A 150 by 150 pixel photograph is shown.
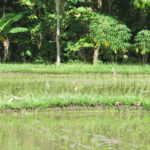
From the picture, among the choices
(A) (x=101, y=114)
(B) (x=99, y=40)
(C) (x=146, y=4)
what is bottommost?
(A) (x=101, y=114)

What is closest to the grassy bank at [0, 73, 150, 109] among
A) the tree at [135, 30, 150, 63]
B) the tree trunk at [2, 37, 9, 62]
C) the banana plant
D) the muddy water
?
the muddy water

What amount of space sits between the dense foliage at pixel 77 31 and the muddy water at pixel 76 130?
375 inches

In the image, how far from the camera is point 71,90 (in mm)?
10242

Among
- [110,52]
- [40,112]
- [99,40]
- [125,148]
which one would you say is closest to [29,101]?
[40,112]

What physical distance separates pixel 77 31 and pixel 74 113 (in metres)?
11.9

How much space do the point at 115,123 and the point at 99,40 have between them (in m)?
10.5

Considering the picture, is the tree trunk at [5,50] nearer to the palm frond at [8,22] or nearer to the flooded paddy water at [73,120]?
the palm frond at [8,22]

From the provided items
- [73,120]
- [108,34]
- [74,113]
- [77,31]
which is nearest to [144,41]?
[108,34]

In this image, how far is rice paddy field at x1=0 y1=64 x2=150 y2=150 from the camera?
5480 mm

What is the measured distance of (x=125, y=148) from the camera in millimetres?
5152

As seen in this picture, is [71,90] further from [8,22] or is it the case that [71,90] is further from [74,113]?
[8,22]

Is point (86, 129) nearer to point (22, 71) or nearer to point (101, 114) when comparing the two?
point (101, 114)

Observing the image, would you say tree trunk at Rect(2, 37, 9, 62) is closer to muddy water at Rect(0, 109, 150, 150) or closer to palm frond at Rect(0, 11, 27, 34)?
palm frond at Rect(0, 11, 27, 34)

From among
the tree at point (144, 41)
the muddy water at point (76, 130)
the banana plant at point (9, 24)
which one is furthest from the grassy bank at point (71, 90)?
the banana plant at point (9, 24)
